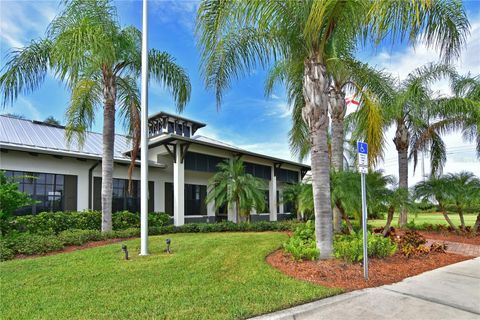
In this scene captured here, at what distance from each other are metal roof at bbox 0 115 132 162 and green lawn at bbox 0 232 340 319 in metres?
6.48

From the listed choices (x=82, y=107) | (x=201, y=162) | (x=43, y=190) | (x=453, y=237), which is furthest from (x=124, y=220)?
(x=453, y=237)

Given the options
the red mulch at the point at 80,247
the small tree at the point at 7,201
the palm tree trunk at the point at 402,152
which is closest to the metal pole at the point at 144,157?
the red mulch at the point at 80,247

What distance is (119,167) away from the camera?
16531 mm

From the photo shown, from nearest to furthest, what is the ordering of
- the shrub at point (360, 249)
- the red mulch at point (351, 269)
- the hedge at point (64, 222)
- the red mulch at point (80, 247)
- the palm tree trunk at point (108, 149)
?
the red mulch at point (351, 269)
the shrub at point (360, 249)
the red mulch at point (80, 247)
the hedge at point (64, 222)
the palm tree trunk at point (108, 149)

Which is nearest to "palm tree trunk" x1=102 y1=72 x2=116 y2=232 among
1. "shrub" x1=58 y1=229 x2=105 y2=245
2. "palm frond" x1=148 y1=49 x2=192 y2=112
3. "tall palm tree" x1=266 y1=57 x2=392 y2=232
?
"shrub" x1=58 y1=229 x2=105 y2=245

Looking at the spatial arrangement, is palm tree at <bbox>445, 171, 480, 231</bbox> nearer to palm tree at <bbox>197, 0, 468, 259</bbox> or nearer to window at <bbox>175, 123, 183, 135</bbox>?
palm tree at <bbox>197, 0, 468, 259</bbox>

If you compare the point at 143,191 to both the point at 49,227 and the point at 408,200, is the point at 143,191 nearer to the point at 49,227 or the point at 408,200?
the point at 49,227

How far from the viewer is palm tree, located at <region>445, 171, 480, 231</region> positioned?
41.4ft

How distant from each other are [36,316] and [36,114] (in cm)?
1711

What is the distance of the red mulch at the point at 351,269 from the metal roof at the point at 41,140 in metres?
10.2

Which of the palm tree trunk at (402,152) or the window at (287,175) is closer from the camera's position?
the palm tree trunk at (402,152)

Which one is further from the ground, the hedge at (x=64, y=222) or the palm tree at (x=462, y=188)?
the palm tree at (x=462, y=188)

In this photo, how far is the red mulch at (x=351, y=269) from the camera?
6.00 m

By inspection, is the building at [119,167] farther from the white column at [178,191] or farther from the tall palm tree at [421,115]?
the tall palm tree at [421,115]
